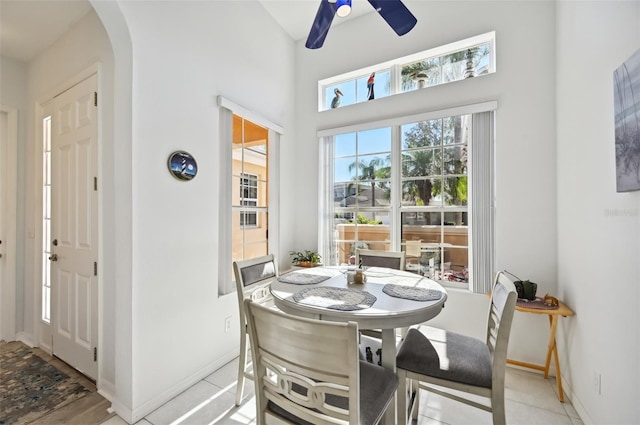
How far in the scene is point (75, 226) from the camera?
2.29m

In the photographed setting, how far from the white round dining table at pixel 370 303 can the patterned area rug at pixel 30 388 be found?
1.80 metres

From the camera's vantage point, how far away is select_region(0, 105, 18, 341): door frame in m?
2.82

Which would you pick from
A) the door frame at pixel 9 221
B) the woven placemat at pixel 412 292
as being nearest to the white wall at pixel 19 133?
the door frame at pixel 9 221

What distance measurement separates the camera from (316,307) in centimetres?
137

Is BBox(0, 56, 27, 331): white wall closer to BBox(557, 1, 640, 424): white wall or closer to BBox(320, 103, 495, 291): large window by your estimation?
BBox(320, 103, 495, 291): large window

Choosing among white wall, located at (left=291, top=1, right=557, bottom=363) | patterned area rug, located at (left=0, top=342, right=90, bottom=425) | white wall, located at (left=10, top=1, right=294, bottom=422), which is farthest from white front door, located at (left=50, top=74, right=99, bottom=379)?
white wall, located at (left=291, top=1, right=557, bottom=363)

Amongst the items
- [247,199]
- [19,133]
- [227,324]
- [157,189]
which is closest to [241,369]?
[227,324]

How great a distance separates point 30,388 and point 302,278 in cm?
227

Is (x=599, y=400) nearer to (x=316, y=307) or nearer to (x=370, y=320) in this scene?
(x=370, y=320)

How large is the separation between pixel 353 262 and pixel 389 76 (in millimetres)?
2204

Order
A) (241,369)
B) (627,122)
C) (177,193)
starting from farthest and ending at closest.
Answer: (177,193) < (241,369) < (627,122)

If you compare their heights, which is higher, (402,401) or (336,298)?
(336,298)

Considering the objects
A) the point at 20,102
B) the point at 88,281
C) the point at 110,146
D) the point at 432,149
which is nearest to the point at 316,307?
the point at 110,146

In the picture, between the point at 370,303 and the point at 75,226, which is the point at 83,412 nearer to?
the point at 75,226
